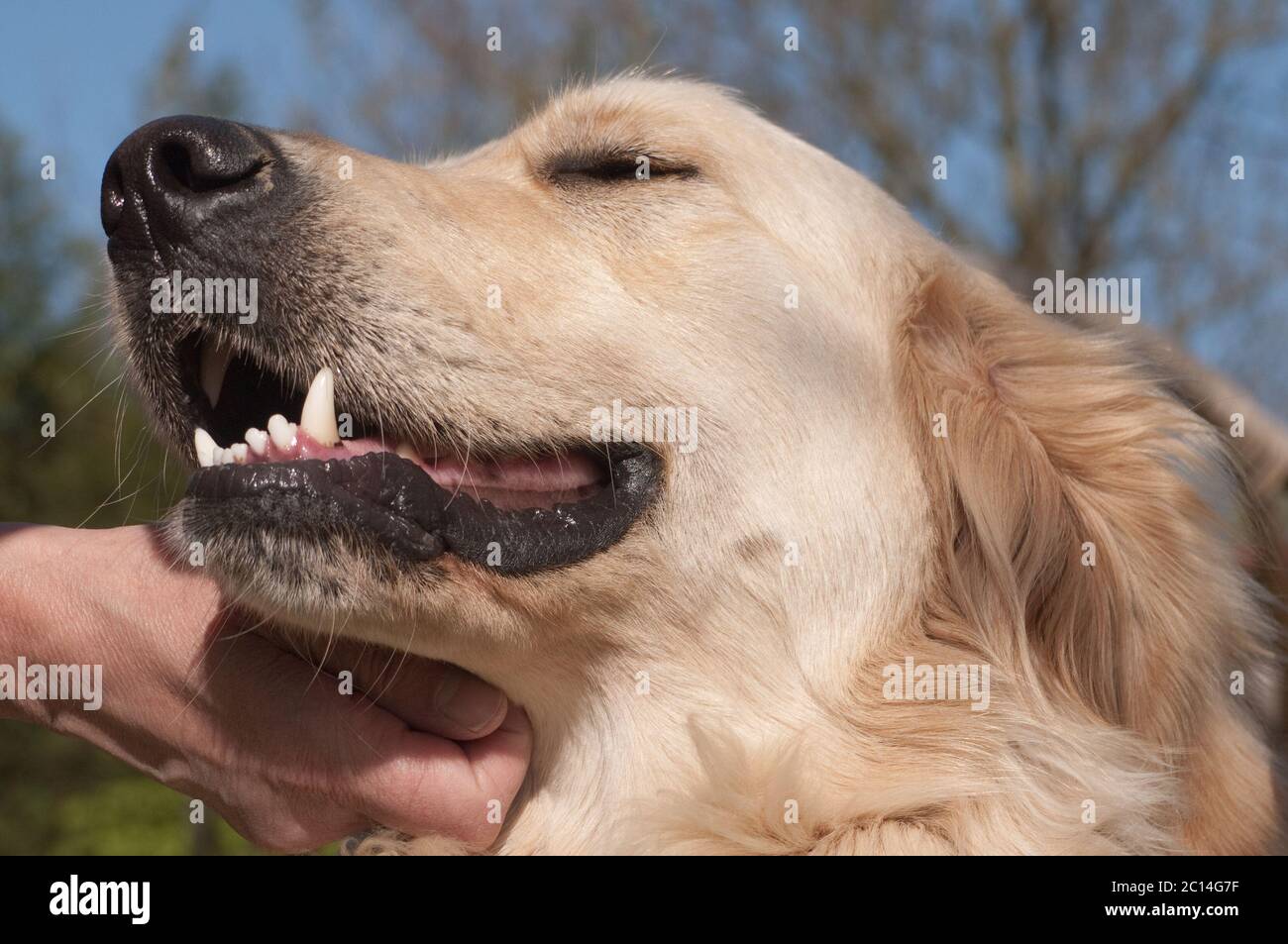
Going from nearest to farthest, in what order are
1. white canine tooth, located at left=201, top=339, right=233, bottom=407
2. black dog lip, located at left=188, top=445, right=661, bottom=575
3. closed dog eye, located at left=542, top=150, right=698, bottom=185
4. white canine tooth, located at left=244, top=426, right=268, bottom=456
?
black dog lip, located at left=188, top=445, right=661, bottom=575 < white canine tooth, located at left=244, top=426, right=268, bottom=456 < white canine tooth, located at left=201, top=339, right=233, bottom=407 < closed dog eye, located at left=542, top=150, right=698, bottom=185

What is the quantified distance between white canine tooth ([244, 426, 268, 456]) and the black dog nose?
423 mm

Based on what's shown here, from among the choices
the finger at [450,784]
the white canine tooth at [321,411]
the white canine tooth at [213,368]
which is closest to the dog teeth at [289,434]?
the white canine tooth at [321,411]

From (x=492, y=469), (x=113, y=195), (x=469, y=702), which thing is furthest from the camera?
(x=469, y=702)

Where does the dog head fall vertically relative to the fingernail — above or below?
above

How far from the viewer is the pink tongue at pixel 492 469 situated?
243 cm

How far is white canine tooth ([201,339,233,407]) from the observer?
2621 millimetres

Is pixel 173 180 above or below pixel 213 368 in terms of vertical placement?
above

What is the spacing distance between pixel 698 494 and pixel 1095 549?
0.94 metres

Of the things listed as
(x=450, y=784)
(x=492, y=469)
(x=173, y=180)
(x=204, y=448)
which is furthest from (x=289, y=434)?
(x=450, y=784)

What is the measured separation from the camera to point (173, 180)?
2.45 m

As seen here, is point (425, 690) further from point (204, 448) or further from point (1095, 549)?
point (1095, 549)

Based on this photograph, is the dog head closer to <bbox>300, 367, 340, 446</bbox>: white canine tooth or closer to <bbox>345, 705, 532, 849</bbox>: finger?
<bbox>300, 367, 340, 446</bbox>: white canine tooth

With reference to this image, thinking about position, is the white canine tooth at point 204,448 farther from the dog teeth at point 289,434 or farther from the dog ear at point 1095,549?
the dog ear at point 1095,549

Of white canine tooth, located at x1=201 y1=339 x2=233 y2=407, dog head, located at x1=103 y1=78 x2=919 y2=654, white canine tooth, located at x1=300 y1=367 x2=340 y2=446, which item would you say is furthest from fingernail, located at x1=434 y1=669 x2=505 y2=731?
white canine tooth, located at x1=201 y1=339 x2=233 y2=407
